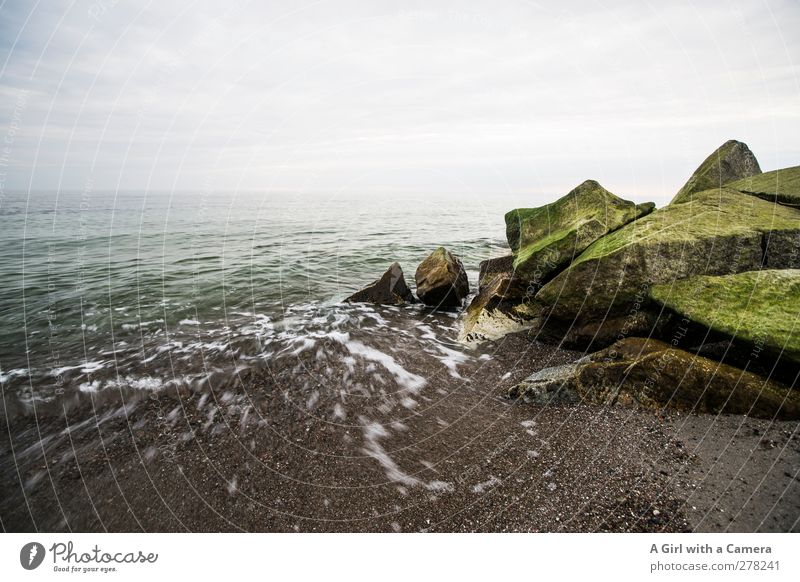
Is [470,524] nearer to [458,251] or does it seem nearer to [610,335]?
[610,335]

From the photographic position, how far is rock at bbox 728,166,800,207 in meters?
8.41

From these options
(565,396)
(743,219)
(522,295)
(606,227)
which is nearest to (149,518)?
(565,396)

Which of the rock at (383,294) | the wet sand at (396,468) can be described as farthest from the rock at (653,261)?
the rock at (383,294)

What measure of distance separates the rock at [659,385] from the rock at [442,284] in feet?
17.9

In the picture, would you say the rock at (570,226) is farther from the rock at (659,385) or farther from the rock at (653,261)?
the rock at (659,385)

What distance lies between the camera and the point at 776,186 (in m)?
8.92

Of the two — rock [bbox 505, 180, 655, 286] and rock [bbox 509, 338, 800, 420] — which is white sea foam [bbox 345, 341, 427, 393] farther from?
rock [bbox 505, 180, 655, 286]

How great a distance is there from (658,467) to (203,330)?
1037 centimetres

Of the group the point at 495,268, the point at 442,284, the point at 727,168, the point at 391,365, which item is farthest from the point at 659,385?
the point at 727,168

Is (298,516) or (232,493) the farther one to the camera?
(232,493)

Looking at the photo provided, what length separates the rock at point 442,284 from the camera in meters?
11.4

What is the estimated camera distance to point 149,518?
420 centimetres

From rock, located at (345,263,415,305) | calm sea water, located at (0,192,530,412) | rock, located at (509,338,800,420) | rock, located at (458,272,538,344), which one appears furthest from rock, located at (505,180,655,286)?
rock, located at (345,263,415,305)

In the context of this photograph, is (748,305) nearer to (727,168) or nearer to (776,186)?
(776,186)
